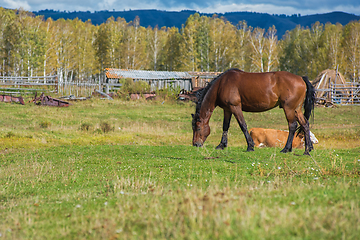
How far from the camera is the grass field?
4031mm

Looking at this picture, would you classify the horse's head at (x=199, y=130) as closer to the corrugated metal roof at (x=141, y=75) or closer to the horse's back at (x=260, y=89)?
the horse's back at (x=260, y=89)

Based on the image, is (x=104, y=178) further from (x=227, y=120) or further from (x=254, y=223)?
(x=227, y=120)

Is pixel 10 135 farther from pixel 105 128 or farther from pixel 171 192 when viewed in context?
pixel 171 192

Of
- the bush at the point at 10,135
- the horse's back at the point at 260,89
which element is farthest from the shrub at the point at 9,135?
the horse's back at the point at 260,89

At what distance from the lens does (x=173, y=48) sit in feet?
256

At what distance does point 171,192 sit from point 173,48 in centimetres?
7436

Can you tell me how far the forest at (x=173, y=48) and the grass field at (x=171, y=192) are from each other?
41175 millimetres

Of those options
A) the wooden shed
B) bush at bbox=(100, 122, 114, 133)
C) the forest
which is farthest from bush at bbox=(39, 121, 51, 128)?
the forest

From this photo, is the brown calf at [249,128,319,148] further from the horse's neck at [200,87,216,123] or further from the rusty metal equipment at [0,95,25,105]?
the rusty metal equipment at [0,95,25,105]

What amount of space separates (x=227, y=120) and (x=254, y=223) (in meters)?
8.55

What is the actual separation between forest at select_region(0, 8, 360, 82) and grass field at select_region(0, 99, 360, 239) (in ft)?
135

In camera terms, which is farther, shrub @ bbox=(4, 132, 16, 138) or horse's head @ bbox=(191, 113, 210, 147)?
shrub @ bbox=(4, 132, 16, 138)

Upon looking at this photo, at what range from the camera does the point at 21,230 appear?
4.58m

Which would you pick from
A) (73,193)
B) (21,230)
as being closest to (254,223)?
(21,230)
